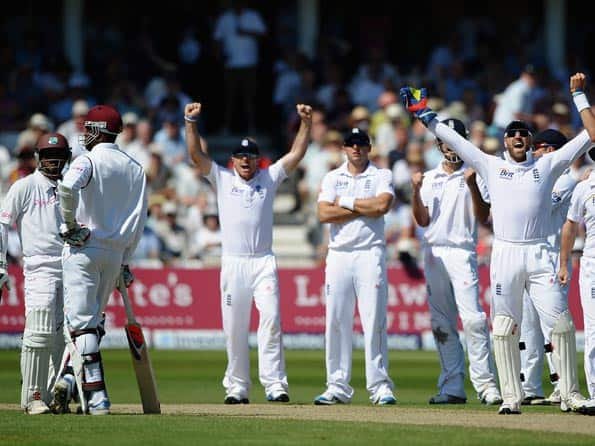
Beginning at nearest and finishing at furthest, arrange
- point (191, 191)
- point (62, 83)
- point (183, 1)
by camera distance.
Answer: point (191, 191), point (62, 83), point (183, 1)

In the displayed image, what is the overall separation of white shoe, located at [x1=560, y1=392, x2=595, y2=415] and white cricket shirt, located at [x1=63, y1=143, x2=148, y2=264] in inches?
134

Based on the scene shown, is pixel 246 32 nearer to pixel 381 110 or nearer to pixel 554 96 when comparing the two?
pixel 381 110

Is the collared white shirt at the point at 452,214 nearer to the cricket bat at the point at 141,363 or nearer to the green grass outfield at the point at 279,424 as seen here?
the green grass outfield at the point at 279,424

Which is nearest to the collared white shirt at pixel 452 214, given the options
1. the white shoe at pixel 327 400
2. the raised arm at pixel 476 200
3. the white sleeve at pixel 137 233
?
the raised arm at pixel 476 200

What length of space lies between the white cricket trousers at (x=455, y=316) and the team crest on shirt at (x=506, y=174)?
5.68 ft

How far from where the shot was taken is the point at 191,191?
22266 millimetres

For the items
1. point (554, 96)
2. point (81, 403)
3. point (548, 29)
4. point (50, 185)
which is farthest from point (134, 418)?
point (548, 29)

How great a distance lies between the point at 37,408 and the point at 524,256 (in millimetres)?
3798

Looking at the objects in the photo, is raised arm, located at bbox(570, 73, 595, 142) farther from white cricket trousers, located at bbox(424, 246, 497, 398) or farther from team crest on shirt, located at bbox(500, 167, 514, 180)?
white cricket trousers, located at bbox(424, 246, 497, 398)

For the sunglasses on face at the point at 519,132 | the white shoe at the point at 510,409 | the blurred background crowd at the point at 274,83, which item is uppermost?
the blurred background crowd at the point at 274,83

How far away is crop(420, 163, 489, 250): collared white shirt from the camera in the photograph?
1256 centimetres

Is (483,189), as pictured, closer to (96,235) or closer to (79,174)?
(96,235)

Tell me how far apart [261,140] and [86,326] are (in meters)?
14.0

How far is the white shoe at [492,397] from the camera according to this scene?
12.0 metres
